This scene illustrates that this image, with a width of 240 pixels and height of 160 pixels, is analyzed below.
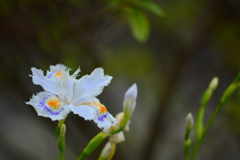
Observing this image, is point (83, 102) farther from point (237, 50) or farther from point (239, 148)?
point (239, 148)

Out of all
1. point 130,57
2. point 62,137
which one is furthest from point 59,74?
point 130,57

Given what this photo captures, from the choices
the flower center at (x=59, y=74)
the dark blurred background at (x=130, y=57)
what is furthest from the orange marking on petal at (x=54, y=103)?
the dark blurred background at (x=130, y=57)

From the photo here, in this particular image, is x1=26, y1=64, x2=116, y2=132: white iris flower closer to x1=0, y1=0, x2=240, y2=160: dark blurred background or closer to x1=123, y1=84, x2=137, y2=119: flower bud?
x1=123, y1=84, x2=137, y2=119: flower bud

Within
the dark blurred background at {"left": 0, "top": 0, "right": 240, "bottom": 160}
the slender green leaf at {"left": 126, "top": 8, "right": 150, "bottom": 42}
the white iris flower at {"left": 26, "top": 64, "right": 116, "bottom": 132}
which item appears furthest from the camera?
the dark blurred background at {"left": 0, "top": 0, "right": 240, "bottom": 160}

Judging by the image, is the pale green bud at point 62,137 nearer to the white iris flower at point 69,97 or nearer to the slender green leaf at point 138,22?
the white iris flower at point 69,97

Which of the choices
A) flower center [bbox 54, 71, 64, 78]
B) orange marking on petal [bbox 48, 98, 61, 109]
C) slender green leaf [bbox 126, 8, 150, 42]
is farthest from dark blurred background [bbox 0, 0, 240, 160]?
orange marking on petal [bbox 48, 98, 61, 109]

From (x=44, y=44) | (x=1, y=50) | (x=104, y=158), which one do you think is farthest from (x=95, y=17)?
(x=104, y=158)

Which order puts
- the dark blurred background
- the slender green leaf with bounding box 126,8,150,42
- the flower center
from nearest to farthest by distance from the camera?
the flower center
the slender green leaf with bounding box 126,8,150,42
the dark blurred background
